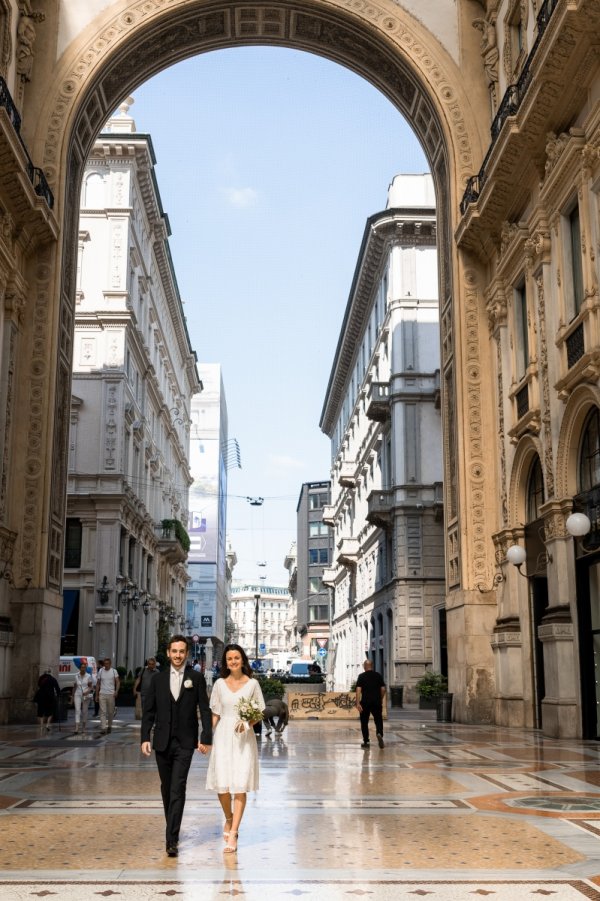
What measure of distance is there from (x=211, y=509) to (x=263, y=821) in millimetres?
100572

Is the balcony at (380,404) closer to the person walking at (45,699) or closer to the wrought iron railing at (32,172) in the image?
the wrought iron railing at (32,172)

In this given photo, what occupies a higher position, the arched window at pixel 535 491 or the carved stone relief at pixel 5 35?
the carved stone relief at pixel 5 35

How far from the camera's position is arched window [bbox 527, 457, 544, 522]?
75.6 ft

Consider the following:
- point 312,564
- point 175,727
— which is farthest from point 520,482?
point 312,564

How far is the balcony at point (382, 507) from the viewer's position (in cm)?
4447

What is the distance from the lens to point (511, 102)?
23.0 m

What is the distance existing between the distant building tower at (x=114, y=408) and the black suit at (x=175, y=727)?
1399 inches

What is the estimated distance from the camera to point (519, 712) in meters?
23.2

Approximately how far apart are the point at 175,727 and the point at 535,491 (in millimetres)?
16330

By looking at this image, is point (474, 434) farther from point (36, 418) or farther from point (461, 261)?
point (36, 418)

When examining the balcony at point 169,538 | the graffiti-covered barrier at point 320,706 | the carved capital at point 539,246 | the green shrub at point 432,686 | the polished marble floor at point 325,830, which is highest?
the carved capital at point 539,246

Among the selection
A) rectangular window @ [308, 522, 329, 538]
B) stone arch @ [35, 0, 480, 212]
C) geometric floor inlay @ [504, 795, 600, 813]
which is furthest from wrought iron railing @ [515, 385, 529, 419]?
rectangular window @ [308, 522, 329, 538]

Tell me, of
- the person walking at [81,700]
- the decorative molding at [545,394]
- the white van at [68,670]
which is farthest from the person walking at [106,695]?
the white van at [68,670]

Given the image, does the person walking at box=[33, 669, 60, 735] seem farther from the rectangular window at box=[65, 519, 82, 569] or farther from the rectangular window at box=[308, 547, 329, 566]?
the rectangular window at box=[308, 547, 329, 566]
